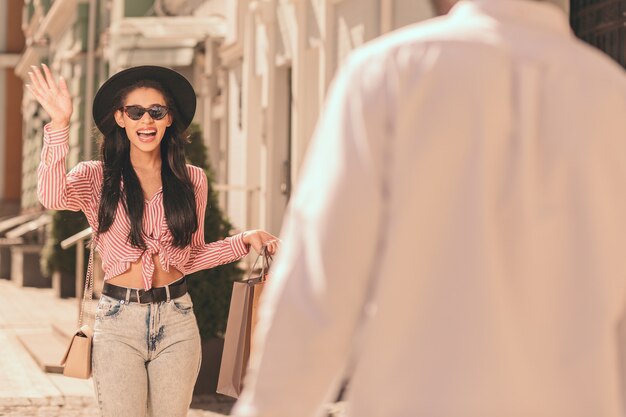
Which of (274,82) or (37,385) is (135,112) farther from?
(274,82)

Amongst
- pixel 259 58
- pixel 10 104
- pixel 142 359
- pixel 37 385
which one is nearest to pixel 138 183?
pixel 142 359

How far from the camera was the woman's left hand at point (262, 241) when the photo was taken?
15.1ft

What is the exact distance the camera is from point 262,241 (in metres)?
4.63

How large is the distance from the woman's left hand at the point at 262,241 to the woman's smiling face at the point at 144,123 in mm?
449

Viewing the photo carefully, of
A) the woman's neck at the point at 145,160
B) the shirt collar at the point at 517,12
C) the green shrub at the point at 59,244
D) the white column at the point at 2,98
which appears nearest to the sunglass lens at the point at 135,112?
the woman's neck at the point at 145,160

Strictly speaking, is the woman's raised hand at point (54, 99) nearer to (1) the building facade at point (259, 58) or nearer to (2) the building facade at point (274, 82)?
(1) the building facade at point (259, 58)

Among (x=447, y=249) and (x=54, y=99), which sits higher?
(x=54, y=99)

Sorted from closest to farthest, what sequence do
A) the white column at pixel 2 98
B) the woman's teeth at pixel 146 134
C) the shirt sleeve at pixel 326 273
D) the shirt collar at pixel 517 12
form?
the shirt sleeve at pixel 326 273, the shirt collar at pixel 517 12, the woman's teeth at pixel 146 134, the white column at pixel 2 98

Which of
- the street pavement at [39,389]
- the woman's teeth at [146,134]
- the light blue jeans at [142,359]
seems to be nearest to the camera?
the light blue jeans at [142,359]

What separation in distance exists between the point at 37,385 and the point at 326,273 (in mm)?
9056

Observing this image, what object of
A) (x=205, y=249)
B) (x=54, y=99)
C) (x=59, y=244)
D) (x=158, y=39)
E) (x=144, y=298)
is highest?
(x=158, y=39)

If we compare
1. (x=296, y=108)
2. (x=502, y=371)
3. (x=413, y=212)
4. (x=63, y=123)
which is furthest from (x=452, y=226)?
(x=296, y=108)

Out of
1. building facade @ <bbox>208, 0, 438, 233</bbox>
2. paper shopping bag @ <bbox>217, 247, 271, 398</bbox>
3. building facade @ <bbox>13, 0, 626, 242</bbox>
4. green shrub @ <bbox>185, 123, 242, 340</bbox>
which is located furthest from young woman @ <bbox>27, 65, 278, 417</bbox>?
building facade @ <bbox>208, 0, 438, 233</bbox>

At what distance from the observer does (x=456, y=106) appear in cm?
199
